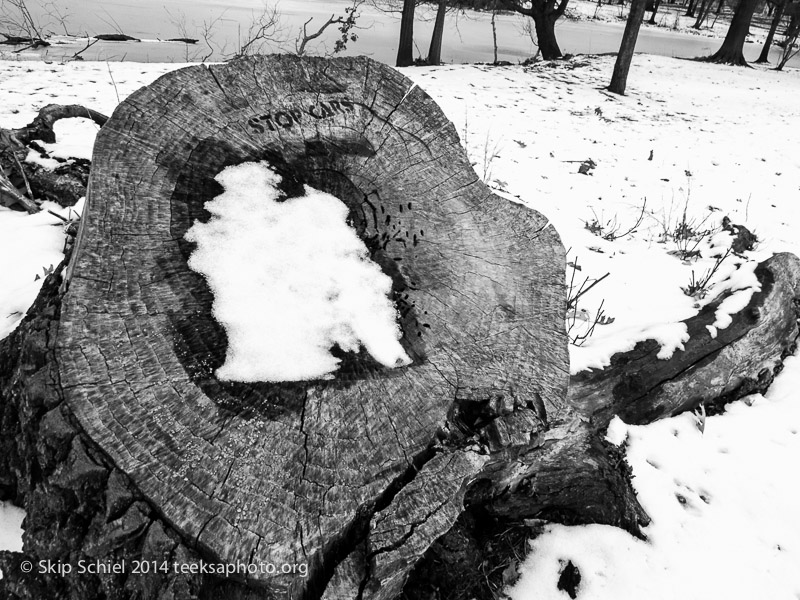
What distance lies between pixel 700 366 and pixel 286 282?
6.45 feet

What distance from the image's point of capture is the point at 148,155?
4.37 feet

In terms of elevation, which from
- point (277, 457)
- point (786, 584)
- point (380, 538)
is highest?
point (277, 457)

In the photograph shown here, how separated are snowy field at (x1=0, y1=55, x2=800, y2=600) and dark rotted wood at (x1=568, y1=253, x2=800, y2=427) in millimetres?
71

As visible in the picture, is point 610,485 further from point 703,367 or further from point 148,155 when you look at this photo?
point 148,155

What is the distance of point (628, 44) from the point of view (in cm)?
903

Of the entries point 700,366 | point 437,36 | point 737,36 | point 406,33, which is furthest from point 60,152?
point 737,36

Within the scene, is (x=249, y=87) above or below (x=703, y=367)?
above

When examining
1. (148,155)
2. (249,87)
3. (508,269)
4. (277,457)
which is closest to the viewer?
(277,457)

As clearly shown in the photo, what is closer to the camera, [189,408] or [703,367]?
[189,408]

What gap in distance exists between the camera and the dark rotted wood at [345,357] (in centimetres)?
102

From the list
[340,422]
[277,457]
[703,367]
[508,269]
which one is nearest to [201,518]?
[277,457]

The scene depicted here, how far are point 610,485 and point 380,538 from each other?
1028 mm

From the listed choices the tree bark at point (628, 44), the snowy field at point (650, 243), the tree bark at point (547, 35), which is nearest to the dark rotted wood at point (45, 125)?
the snowy field at point (650, 243)

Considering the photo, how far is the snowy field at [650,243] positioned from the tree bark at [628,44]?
1.27 ft
